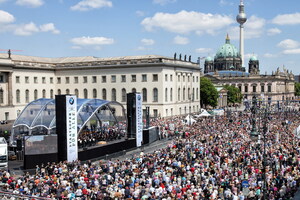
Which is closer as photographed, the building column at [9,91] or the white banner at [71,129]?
the white banner at [71,129]

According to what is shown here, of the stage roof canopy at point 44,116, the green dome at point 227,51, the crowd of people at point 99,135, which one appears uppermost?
the green dome at point 227,51

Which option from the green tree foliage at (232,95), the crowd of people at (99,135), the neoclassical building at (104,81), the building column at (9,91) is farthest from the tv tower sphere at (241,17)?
the crowd of people at (99,135)

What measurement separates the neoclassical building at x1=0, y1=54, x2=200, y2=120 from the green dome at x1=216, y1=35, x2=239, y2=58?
112 meters

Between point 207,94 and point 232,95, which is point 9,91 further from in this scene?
point 232,95

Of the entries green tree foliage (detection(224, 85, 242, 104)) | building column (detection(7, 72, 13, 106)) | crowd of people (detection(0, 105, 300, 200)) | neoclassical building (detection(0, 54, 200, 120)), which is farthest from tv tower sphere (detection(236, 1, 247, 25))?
crowd of people (detection(0, 105, 300, 200))

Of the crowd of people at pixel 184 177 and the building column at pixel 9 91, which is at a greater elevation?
the building column at pixel 9 91

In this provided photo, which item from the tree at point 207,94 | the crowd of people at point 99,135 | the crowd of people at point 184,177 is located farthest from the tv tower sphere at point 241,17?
the crowd of people at point 184,177

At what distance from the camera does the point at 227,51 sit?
191875mm

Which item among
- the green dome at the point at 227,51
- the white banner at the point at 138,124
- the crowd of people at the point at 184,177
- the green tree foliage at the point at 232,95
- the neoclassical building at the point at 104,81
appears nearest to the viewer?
the crowd of people at the point at 184,177

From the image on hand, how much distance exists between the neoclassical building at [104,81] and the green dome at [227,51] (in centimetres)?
11240

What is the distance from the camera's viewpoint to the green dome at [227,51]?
627 ft

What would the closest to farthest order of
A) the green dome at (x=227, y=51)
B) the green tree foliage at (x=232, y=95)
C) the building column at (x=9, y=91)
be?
1. the building column at (x=9, y=91)
2. the green tree foliage at (x=232, y=95)
3. the green dome at (x=227, y=51)

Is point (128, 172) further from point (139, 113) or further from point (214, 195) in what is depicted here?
point (139, 113)

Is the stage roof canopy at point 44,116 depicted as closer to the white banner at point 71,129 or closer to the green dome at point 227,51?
the white banner at point 71,129
